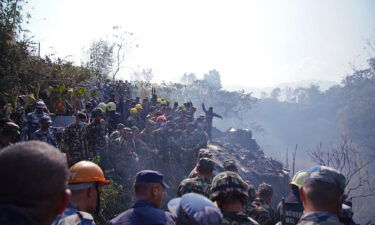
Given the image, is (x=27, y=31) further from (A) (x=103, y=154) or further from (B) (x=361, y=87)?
(B) (x=361, y=87)

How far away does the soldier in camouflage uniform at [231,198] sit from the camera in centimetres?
252

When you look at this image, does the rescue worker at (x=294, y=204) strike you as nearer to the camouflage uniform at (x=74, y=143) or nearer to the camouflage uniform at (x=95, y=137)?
the camouflage uniform at (x=74, y=143)

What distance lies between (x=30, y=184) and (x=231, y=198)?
A: 5.34 feet

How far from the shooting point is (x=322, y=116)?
1980 inches

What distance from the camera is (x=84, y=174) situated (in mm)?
2652

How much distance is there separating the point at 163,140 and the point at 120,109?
2413mm

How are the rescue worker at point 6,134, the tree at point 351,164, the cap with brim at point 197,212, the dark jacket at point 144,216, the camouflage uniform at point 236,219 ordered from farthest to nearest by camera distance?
1. the tree at point 351,164
2. the rescue worker at point 6,134
3. the dark jacket at point 144,216
4. the camouflage uniform at point 236,219
5. the cap with brim at point 197,212

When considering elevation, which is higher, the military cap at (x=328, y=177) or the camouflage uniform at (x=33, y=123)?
the military cap at (x=328, y=177)

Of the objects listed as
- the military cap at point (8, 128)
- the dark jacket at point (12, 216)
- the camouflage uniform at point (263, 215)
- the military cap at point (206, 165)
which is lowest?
the camouflage uniform at point (263, 215)

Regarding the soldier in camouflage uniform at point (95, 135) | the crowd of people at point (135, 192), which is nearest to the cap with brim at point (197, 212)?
the crowd of people at point (135, 192)

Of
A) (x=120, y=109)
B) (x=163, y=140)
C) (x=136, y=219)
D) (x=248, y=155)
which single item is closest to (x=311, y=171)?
(x=136, y=219)

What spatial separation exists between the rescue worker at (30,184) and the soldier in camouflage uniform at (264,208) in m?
3.48

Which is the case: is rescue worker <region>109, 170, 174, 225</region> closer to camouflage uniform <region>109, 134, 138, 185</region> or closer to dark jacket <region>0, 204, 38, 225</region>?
dark jacket <region>0, 204, 38, 225</region>

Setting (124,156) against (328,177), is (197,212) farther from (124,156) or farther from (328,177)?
(124,156)
